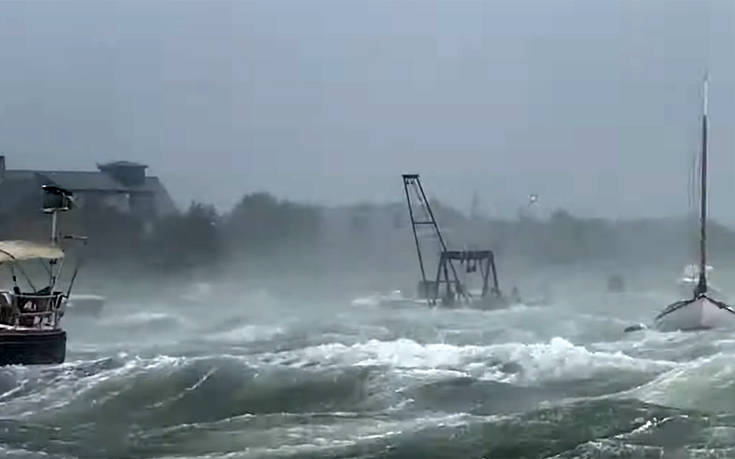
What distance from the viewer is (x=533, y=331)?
5.29m

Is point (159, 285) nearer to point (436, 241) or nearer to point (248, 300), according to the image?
point (248, 300)

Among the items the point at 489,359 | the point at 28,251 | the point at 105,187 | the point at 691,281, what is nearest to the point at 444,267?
the point at 489,359

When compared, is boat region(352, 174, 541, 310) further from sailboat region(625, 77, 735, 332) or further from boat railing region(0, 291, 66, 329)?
boat railing region(0, 291, 66, 329)

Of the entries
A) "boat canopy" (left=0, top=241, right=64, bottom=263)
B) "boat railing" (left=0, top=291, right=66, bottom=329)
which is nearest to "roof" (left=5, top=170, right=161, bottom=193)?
"boat canopy" (left=0, top=241, right=64, bottom=263)

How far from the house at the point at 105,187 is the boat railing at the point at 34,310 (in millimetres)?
515

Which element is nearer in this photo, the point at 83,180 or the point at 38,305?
the point at 83,180

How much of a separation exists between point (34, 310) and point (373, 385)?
1995 mm

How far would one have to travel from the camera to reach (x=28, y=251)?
5.62 metres

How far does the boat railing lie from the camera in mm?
5633

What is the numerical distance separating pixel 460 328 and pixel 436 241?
21.7 inches

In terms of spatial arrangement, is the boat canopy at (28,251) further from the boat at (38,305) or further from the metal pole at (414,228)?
the metal pole at (414,228)

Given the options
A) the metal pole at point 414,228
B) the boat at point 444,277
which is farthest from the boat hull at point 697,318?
the metal pole at point 414,228

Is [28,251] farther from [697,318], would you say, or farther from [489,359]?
[697,318]

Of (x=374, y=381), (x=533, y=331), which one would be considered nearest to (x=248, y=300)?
(x=374, y=381)
